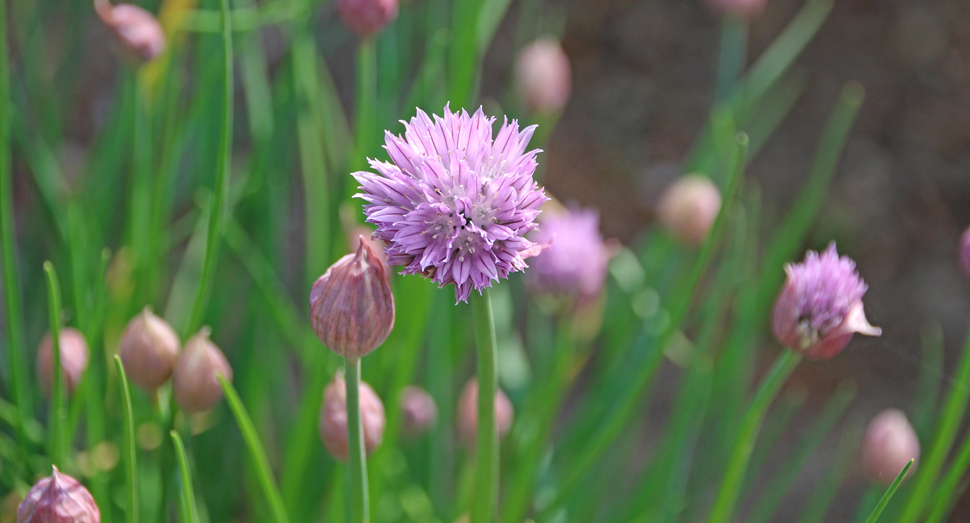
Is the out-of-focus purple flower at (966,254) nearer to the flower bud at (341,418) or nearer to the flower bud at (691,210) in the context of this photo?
the flower bud at (691,210)

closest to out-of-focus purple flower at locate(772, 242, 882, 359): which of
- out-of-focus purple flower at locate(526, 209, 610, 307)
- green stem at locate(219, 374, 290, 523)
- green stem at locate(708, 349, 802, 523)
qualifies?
green stem at locate(708, 349, 802, 523)

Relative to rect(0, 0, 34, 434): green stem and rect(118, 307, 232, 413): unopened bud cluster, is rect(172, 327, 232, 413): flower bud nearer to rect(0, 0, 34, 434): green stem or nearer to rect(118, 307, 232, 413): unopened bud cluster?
rect(118, 307, 232, 413): unopened bud cluster

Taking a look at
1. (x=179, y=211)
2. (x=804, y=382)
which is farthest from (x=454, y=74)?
(x=804, y=382)

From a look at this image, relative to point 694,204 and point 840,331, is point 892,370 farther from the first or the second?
point 840,331

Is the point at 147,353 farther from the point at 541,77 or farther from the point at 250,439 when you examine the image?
the point at 541,77

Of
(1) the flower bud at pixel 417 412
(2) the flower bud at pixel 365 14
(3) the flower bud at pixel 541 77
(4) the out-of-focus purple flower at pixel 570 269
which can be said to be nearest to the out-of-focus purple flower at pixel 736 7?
(3) the flower bud at pixel 541 77
